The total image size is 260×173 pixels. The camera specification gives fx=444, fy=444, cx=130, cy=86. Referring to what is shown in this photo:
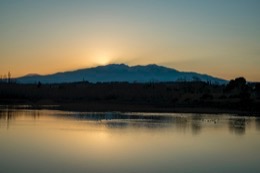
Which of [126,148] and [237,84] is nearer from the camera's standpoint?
[126,148]

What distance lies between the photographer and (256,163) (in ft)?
63.4

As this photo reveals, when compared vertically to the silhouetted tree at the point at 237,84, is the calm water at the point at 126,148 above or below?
below

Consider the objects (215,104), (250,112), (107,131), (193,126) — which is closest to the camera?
(107,131)

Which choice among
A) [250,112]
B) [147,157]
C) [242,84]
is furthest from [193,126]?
[242,84]

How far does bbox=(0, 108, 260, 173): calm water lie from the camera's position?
17625 millimetres

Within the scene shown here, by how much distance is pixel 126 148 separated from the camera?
2255 cm

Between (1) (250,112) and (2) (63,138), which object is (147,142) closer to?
(2) (63,138)

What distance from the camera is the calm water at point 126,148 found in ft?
57.8

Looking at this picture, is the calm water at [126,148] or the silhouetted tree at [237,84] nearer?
the calm water at [126,148]

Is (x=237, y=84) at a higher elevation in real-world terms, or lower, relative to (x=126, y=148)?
higher

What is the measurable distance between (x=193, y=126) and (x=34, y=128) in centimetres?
1217

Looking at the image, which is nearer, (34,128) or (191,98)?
(34,128)

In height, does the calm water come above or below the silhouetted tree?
below

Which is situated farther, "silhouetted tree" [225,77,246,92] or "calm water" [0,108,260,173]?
"silhouetted tree" [225,77,246,92]
